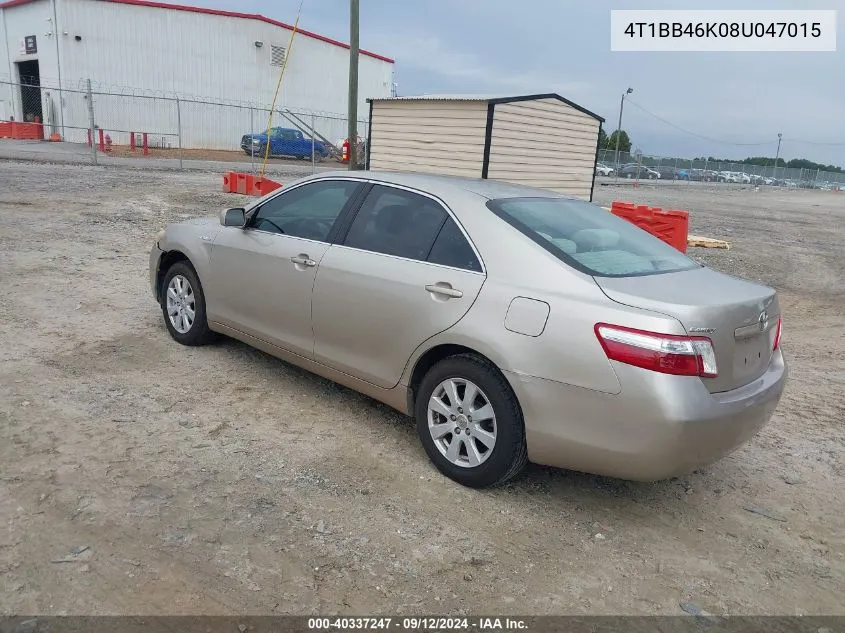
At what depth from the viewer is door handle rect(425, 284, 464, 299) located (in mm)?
3475

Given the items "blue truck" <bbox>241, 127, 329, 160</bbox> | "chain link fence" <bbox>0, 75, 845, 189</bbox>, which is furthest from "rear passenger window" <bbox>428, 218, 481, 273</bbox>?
"blue truck" <bbox>241, 127, 329, 160</bbox>

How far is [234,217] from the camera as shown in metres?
4.77

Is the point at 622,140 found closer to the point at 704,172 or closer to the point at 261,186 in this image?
the point at 704,172

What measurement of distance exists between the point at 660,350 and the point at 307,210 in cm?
260

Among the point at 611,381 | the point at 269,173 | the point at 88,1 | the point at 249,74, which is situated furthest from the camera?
the point at 249,74

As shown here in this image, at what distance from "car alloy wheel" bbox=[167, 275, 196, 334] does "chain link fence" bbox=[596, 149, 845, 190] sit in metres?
38.3

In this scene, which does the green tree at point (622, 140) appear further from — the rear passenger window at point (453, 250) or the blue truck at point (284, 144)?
the rear passenger window at point (453, 250)

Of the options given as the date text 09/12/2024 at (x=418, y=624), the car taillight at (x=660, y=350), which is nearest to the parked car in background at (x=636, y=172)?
the car taillight at (x=660, y=350)

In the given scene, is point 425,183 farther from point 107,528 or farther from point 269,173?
point 269,173

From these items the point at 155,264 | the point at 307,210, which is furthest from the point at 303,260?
the point at 155,264

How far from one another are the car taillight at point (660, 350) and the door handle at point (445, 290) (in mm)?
813

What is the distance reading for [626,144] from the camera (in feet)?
247

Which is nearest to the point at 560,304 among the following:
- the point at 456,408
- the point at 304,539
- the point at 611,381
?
the point at 611,381

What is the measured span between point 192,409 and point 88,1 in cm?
3556
